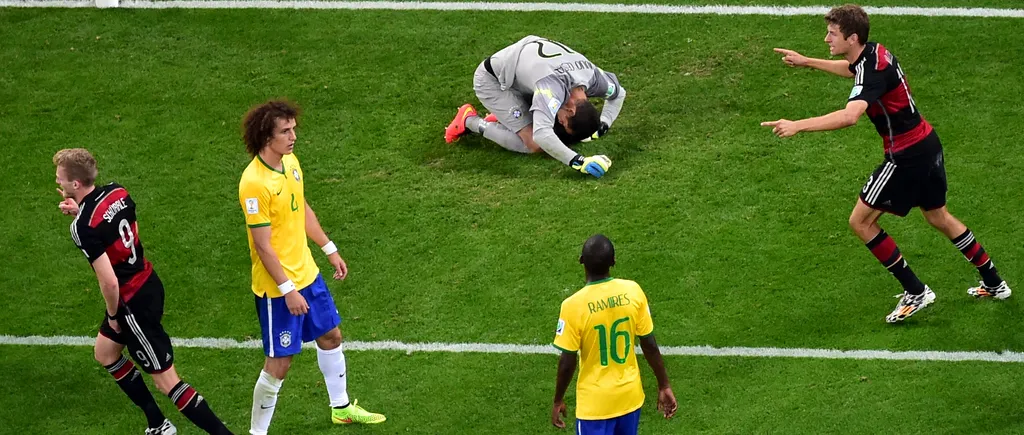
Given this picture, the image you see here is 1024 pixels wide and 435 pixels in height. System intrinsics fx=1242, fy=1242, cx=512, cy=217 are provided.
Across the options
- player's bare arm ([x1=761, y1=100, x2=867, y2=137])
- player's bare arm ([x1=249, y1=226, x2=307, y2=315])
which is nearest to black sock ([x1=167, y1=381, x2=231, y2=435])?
player's bare arm ([x1=249, y1=226, x2=307, y2=315])

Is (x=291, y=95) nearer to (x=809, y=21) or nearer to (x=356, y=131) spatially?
(x=356, y=131)

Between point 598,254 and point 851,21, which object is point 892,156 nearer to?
point 851,21

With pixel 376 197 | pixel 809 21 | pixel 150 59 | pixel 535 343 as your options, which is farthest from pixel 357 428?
pixel 809 21

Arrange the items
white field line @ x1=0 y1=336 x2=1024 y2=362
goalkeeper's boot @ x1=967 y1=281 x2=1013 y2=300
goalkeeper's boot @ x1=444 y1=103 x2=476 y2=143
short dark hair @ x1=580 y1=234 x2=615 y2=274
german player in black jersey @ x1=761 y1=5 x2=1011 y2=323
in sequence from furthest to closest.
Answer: goalkeeper's boot @ x1=444 y1=103 x2=476 y2=143 < goalkeeper's boot @ x1=967 y1=281 x2=1013 y2=300 < white field line @ x1=0 y1=336 x2=1024 y2=362 < german player in black jersey @ x1=761 y1=5 x2=1011 y2=323 < short dark hair @ x1=580 y1=234 x2=615 y2=274

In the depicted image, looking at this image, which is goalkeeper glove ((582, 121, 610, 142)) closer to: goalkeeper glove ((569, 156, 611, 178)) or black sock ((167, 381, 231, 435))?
goalkeeper glove ((569, 156, 611, 178))

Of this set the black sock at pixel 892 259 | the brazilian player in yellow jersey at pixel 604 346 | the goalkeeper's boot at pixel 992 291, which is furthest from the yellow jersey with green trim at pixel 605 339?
the goalkeeper's boot at pixel 992 291

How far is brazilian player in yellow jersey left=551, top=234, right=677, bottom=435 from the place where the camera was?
595 cm

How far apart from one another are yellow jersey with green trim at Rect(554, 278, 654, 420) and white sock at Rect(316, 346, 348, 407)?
70.1 inches

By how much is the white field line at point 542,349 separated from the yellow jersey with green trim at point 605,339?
6.70 feet

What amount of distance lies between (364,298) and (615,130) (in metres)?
2.99

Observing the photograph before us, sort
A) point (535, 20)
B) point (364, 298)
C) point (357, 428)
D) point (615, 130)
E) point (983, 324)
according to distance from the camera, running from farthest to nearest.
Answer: point (535, 20)
point (615, 130)
point (364, 298)
point (983, 324)
point (357, 428)

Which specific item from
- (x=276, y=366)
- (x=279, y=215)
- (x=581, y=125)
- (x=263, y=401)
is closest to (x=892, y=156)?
(x=581, y=125)

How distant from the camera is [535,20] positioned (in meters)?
12.3

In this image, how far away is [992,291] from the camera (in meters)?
8.41
